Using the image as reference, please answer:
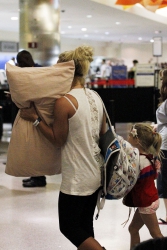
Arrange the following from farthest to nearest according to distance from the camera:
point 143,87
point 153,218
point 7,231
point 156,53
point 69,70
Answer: point 156,53, point 143,87, point 7,231, point 153,218, point 69,70

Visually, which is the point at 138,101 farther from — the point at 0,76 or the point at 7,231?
the point at 7,231

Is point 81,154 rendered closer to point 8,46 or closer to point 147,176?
point 147,176

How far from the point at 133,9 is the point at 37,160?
16.1 meters

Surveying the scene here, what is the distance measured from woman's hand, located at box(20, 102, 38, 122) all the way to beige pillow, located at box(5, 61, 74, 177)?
29 mm

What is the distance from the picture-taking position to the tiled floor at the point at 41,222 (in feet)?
13.6

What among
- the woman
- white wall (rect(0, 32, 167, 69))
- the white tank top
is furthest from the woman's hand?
white wall (rect(0, 32, 167, 69))

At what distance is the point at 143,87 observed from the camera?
1120 centimetres

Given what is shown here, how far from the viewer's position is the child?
3.31 m

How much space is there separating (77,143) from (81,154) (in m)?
0.07

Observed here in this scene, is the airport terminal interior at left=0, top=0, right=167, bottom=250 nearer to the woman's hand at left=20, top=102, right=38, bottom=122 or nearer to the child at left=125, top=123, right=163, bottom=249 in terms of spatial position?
the child at left=125, top=123, right=163, bottom=249

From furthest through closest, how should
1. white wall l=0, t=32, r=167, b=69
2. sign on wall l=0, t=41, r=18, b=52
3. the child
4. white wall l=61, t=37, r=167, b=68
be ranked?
white wall l=61, t=37, r=167, b=68, white wall l=0, t=32, r=167, b=69, sign on wall l=0, t=41, r=18, b=52, the child

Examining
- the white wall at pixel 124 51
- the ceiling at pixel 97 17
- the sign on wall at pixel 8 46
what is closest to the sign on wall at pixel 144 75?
the ceiling at pixel 97 17

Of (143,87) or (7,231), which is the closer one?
(7,231)

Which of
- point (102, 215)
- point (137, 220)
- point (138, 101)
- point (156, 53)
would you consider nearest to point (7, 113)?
point (138, 101)
